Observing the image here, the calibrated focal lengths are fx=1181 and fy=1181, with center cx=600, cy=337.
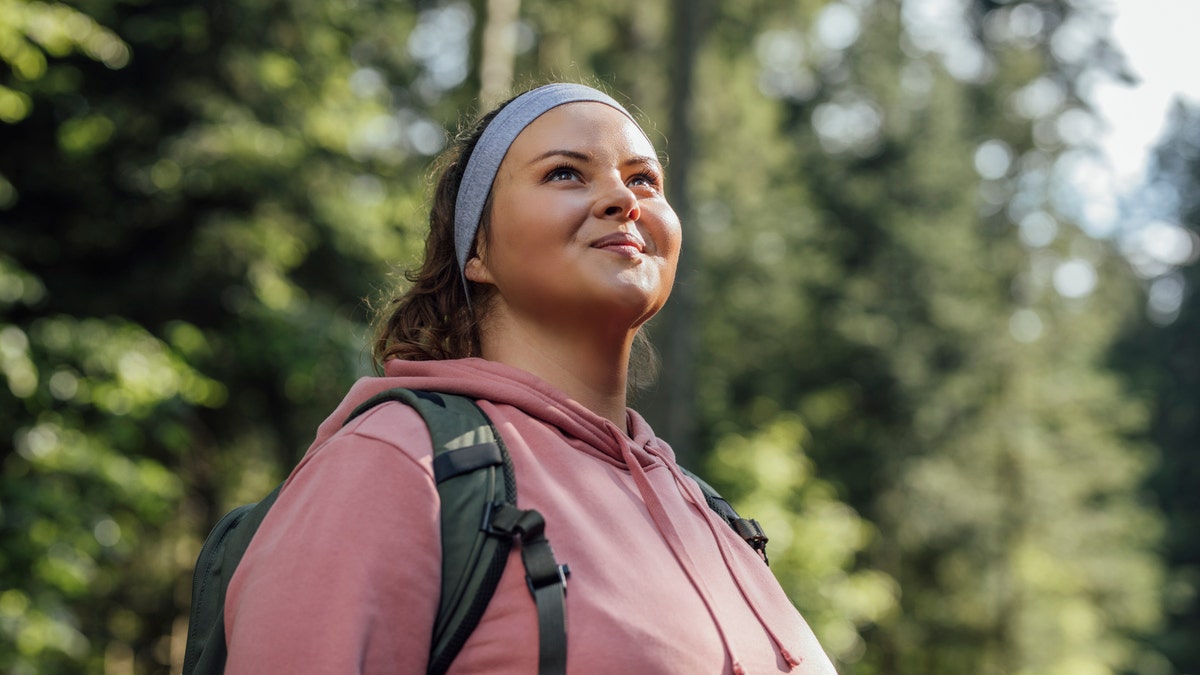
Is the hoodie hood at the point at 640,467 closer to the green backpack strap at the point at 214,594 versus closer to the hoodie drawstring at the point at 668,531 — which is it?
the hoodie drawstring at the point at 668,531

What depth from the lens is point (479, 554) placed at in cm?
152

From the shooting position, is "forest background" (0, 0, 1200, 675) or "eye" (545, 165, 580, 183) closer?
"eye" (545, 165, 580, 183)

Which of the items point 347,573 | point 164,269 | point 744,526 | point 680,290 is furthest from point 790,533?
point 347,573

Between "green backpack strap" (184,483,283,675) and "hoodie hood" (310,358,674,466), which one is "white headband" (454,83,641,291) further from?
"green backpack strap" (184,483,283,675)

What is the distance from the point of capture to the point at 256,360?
9.29m

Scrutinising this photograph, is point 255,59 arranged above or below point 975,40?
below

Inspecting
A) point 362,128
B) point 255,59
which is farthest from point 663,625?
point 362,128

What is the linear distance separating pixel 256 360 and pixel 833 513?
7.34 metres

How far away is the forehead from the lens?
1985 millimetres

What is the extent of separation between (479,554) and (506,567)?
0.04 metres

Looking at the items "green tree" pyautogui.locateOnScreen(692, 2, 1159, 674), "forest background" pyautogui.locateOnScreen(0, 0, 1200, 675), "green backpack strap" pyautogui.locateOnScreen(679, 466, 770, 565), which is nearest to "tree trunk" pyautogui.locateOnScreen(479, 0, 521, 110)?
"forest background" pyautogui.locateOnScreen(0, 0, 1200, 675)

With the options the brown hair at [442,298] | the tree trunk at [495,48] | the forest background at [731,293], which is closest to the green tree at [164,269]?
the forest background at [731,293]

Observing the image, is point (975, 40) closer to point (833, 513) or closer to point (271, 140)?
point (833, 513)

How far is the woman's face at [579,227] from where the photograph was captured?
190 cm
